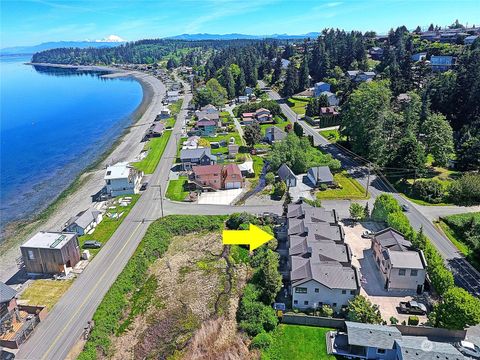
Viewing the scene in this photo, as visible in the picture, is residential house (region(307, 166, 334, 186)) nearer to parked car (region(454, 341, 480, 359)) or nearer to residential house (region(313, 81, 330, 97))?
parked car (region(454, 341, 480, 359))

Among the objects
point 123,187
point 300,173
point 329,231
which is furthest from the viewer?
point 300,173

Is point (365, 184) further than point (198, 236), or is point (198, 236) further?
point (365, 184)

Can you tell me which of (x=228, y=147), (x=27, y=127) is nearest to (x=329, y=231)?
(x=228, y=147)

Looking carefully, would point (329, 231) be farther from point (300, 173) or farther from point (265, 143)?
point (265, 143)

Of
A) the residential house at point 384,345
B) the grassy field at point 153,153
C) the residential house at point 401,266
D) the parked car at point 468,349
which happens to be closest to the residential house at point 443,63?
the grassy field at point 153,153

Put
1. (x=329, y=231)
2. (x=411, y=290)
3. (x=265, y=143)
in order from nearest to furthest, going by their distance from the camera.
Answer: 1. (x=411, y=290)
2. (x=329, y=231)
3. (x=265, y=143)

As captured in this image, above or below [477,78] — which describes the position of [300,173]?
below
